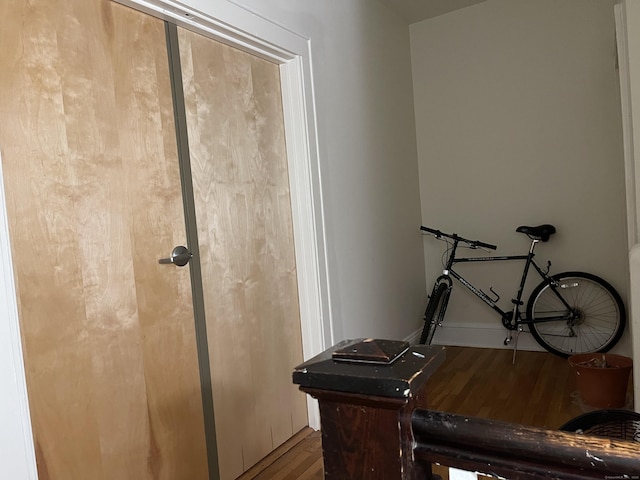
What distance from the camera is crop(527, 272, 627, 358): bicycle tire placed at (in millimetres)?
3461

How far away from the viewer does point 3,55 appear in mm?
1336

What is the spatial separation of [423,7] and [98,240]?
3.21 meters

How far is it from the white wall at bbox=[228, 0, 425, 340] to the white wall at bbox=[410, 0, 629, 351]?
0.80 feet

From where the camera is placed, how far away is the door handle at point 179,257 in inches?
72.2

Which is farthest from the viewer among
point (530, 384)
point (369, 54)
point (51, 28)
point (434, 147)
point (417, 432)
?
point (434, 147)

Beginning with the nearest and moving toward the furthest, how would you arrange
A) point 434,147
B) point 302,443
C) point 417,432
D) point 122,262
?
1. point 417,432
2. point 122,262
3. point 302,443
4. point 434,147

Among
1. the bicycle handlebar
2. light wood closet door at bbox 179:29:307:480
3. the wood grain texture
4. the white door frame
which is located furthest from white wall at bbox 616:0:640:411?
light wood closet door at bbox 179:29:307:480

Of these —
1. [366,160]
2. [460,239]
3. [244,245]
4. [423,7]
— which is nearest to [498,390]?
[460,239]

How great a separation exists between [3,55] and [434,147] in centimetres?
325

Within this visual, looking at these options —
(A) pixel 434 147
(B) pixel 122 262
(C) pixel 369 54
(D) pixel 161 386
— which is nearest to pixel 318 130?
(C) pixel 369 54

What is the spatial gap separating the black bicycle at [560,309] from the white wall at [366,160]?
1.08ft

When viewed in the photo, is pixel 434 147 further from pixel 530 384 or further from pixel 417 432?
pixel 417 432

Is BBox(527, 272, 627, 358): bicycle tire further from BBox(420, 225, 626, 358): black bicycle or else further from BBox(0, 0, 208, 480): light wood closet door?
BBox(0, 0, 208, 480): light wood closet door

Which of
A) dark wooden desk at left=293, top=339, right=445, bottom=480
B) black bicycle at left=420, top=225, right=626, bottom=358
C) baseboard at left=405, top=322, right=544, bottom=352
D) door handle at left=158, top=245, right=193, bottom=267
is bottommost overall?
baseboard at left=405, top=322, right=544, bottom=352
